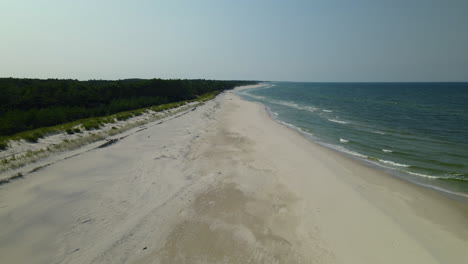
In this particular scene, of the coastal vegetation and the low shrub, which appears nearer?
the low shrub

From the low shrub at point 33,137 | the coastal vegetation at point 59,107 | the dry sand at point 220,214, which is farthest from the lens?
the coastal vegetation at point 59,107

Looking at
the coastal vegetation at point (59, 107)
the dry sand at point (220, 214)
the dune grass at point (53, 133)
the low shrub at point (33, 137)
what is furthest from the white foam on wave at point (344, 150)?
the low shrub at point (33, 137)

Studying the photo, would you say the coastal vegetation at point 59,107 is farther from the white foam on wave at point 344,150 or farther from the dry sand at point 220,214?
the white foam on wave at point 344,150

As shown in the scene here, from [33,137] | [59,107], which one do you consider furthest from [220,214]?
[59,107]

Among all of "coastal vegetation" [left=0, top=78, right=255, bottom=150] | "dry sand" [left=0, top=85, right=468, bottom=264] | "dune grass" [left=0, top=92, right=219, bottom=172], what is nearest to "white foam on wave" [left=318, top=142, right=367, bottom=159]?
"dry sand" [left=0, top=85, right=468, bottom=264]

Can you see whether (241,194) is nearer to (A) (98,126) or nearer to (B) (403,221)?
(B) (403,221)

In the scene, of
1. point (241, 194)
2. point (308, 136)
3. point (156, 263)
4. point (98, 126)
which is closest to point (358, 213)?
point (241, 194)

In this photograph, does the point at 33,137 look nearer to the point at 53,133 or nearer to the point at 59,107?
the point at 53,133

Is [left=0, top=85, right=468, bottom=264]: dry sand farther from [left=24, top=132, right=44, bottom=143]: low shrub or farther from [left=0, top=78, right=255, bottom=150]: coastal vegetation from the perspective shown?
[left=0, top=78, right=255, bottom=150]: coastal vegetation

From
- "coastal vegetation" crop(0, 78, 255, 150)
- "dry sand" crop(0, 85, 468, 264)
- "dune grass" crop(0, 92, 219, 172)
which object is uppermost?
"coastal vegetation" crop(0, 78, 255, 150)
